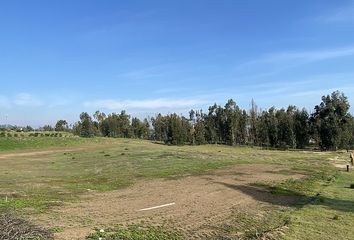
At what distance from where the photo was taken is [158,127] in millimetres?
112438

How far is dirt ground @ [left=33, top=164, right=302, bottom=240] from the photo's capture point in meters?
14.9

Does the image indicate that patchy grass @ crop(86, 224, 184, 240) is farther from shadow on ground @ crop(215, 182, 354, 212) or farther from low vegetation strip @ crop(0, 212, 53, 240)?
shadow on ground @ crop(215, 182, 354, 212)

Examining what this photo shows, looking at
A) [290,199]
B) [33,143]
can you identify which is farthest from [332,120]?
[290,199]

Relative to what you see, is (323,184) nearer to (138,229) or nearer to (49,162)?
(138,229)

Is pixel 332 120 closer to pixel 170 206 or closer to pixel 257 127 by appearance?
pixel 257 127

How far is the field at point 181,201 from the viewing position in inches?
592

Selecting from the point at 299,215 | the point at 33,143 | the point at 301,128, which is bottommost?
the point at 299,215

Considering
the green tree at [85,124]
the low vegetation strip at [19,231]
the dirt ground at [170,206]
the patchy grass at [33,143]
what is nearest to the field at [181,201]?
the dirt ground at [170,206]

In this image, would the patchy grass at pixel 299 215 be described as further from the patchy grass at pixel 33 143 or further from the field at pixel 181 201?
the patchy grass at pixel 33 143

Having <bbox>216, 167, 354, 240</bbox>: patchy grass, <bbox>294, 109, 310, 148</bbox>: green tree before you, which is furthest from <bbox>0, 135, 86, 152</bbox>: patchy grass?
<bbox>294, 109, 310, 148</bbox>: green tree

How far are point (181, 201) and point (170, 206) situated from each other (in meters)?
1.41

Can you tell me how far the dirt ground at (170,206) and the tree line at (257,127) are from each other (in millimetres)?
64217

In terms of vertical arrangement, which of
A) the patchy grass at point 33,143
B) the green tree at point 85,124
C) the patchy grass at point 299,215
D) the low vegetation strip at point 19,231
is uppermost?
the green tree at point 85,124

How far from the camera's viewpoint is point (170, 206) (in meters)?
18.7
